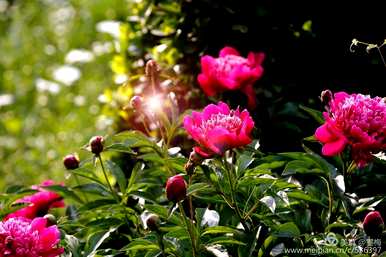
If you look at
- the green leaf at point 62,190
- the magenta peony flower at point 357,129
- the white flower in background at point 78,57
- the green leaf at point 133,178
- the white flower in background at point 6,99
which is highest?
the magenta peony flower at point 357,129

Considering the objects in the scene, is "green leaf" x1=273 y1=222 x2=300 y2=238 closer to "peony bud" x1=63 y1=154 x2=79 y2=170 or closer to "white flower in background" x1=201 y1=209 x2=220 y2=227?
"white flower in background" x1=201 y1=209 x2=220 y2=227

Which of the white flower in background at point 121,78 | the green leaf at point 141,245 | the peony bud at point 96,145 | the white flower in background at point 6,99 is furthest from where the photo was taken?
the white flower in background at point 6,99

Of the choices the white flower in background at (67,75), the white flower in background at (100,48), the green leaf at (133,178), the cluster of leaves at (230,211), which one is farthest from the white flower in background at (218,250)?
the white flower in background at (67,75)

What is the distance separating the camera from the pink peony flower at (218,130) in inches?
57.1

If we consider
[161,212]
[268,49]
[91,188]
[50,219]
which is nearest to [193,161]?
[161,212]

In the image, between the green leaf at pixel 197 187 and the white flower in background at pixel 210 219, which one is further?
the white flower in background at pixel 210 219

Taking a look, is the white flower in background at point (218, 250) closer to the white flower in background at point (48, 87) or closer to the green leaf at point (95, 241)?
the green leaf at point (95, 241)

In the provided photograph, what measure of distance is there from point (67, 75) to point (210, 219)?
3.21m

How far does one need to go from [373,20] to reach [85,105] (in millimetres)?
2600

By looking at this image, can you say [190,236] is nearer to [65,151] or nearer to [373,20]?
[373,20]

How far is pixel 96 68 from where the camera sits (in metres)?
4.69

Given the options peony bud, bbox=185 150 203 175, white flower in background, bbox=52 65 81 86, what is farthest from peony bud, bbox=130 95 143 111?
white flower in background, bbox=52 65 81 86

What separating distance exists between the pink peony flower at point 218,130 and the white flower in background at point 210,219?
19 cm

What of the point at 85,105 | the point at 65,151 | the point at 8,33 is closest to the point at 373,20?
the point at 65,151
